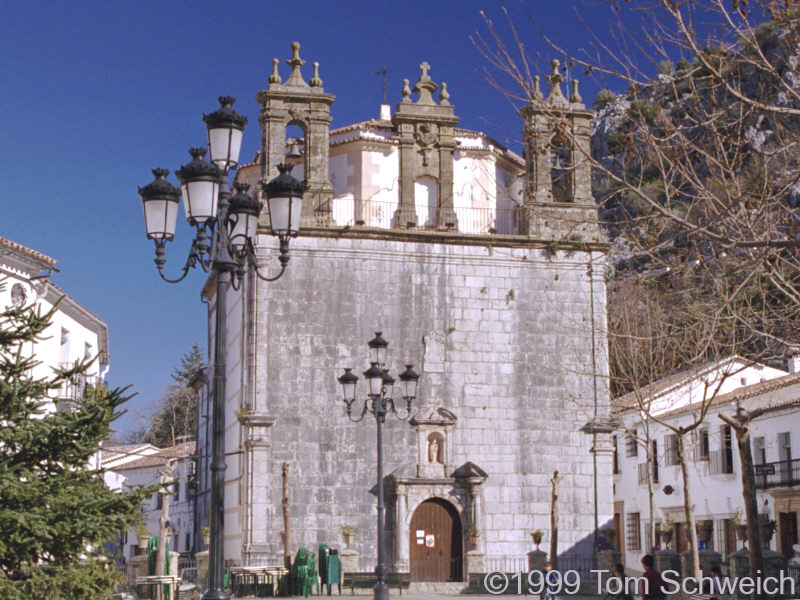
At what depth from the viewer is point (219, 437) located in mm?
9953

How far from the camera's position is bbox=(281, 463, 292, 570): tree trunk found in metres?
25.0

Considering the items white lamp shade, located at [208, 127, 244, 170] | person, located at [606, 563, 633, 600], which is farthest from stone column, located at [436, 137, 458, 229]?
white lamp shade, located at [208, 127, 244, 170]

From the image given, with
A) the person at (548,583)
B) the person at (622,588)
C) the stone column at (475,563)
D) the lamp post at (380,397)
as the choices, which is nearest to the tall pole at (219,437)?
the person at (622,588)

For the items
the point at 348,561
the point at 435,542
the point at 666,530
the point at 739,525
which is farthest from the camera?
the point at 666,530

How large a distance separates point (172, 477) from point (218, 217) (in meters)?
42.4

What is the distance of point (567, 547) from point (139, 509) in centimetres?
1576

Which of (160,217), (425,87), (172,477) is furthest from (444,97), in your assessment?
(172,477)

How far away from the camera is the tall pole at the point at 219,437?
31.4 ft

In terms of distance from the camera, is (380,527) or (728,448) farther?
(728,448)

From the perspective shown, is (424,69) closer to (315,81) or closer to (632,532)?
(315,81)

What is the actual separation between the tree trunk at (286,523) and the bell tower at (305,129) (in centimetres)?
603

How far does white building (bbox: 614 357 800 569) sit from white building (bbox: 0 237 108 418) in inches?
614

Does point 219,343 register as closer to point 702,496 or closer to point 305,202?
point 305,202

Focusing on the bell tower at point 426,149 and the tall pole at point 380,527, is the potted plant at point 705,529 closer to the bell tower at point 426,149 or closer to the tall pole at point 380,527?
the bell tower at point 426,149
